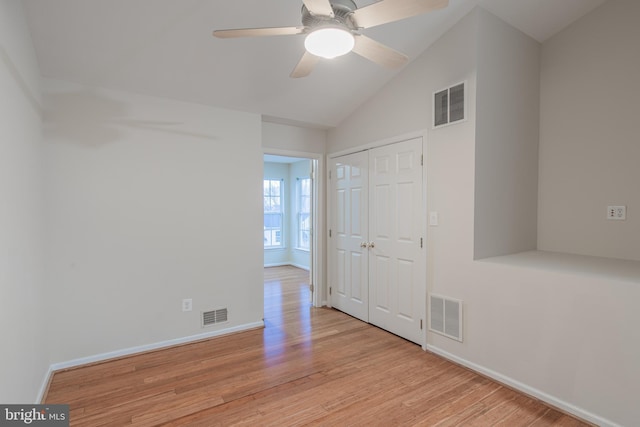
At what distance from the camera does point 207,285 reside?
341 centimetres

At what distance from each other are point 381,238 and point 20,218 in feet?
10.1

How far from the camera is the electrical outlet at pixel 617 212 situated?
272 cm

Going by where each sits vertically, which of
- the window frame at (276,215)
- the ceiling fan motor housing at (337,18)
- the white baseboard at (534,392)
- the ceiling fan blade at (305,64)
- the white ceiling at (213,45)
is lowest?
the white baseboard at (534,392)

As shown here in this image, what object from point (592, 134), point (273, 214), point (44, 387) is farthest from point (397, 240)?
point (273, 214)

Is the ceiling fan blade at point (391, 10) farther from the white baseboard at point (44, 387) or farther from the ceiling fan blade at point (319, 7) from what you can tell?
the white baseboard at point (44, 387)

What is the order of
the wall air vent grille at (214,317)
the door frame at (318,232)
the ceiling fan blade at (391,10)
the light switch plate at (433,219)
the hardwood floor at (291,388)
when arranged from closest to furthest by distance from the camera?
the ceiling fan blade at (391,10) < the hardwood floor at (291,388) < the light switch plate at (433,219) < the wall air vent grille at (214,317) < the door frame at (318,232)

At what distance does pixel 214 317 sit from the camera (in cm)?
346

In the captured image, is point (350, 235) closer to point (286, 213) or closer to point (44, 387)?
point (44, 387)

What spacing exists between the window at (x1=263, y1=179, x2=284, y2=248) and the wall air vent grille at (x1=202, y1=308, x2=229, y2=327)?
416cm

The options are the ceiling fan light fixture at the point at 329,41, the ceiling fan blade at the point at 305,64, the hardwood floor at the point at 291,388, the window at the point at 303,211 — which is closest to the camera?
the ceiling fan light fixture at the point at 329,41

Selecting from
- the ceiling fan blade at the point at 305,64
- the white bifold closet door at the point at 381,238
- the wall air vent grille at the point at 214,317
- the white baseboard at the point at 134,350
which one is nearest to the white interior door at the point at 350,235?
the white bifold closet door at the point at 381,238

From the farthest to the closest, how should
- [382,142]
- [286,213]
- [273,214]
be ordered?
[286,213]
[273,214]
[382,142]

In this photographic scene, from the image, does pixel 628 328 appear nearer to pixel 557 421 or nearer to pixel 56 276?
pixel 557 421

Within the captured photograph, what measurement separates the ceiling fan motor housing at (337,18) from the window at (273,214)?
6012mm
